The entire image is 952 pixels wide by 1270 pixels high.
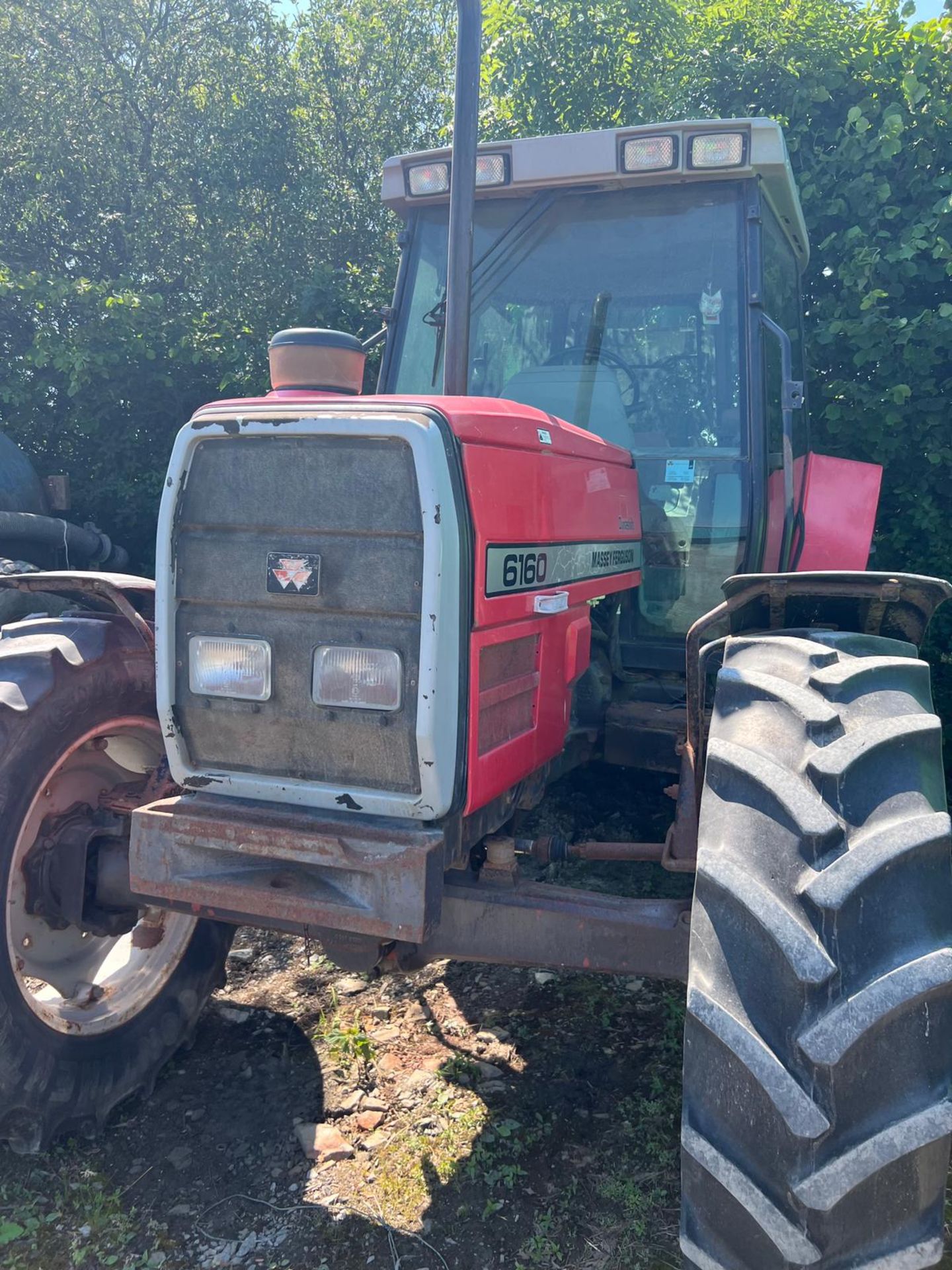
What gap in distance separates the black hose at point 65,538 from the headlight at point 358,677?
3.64 meters

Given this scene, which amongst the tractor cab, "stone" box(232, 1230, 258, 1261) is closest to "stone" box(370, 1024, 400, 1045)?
"stone" box(232, 1230, 258, 1261)

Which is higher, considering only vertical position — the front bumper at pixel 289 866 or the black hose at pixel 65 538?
the black hose at pixel 65 538

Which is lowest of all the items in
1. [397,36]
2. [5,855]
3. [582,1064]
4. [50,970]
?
[582,1064]

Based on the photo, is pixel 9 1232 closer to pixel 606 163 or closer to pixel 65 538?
pixel 606 163

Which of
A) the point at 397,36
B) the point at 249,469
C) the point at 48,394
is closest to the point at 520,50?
the point at 397,36

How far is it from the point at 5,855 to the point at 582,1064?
1646 mm

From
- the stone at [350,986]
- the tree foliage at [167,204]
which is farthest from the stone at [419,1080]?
the tree foliage at [167,204]

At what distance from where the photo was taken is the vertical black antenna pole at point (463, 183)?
7.50ft

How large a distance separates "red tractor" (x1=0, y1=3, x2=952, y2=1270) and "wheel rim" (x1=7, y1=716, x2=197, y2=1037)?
0.01 metres

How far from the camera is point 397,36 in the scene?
827cm

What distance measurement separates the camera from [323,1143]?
2.49m

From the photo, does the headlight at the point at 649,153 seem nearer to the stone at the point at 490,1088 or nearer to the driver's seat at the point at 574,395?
the driver's seat at the point at 574,395

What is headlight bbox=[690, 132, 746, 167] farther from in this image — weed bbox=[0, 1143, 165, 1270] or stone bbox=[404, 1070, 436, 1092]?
weed bbox=[0, 1143, 165, 1270]

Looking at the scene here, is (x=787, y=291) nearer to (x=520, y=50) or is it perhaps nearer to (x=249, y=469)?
(x=249, y=469)
